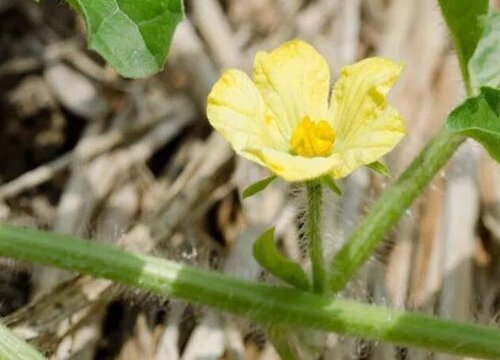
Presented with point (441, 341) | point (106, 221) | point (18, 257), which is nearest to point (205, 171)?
point (106, 221)

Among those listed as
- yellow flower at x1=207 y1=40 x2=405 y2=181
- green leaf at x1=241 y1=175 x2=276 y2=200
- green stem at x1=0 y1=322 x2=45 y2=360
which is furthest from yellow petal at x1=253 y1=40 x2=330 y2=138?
green stem at x1=0 y1=322 x2=45 y2=360

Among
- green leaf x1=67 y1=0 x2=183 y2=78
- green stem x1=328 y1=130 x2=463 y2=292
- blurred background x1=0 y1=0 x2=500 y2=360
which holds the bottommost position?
blurred background x1=0 y1=0 x2=500 y2=360

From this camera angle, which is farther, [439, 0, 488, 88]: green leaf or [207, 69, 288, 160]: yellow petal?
[439, 0, 488, 88]: green leaf

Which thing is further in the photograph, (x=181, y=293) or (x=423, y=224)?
(x=423, y=224)

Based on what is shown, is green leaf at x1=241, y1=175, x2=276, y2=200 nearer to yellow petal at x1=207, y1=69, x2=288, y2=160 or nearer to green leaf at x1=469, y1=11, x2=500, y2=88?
yellow petal at x1=207, y1=69, x2=288, y2=160

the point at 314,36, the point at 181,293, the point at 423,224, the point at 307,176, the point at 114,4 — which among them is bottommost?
the point at 423,224

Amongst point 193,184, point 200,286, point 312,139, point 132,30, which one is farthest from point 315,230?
point 193,184

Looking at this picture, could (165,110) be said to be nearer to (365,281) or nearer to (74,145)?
(74,145)
